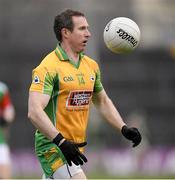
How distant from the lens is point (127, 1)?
3272cm

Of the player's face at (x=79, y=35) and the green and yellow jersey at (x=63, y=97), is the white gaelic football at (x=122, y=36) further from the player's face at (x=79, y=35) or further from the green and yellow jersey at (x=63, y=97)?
the green and yellow jersey at (x=63, y=97)

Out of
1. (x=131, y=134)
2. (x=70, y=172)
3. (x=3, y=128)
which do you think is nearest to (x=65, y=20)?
(x=131, y=134)

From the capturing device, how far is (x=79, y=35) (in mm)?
8453

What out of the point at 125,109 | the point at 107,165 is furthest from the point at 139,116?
the point at 107,165

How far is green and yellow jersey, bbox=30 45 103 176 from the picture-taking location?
8234 millimetres

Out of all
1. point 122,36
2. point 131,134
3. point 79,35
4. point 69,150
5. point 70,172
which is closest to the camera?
point 69,150

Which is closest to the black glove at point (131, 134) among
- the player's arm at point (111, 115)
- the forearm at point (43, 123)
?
the player's arm at point (111, 115)

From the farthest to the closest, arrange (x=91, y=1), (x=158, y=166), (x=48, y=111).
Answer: (x=91, y=1)
(x=158, y=166)
(x=48, y=111)

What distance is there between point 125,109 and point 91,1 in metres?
5.53

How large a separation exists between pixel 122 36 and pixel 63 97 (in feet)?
2.92

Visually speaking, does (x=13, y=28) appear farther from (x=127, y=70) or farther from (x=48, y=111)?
(x=48, y=111)

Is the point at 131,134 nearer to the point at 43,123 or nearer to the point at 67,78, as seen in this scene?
the point at 67,78

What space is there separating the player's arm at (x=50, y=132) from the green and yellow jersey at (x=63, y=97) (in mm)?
215

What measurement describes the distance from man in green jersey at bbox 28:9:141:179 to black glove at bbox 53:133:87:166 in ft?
0.12
